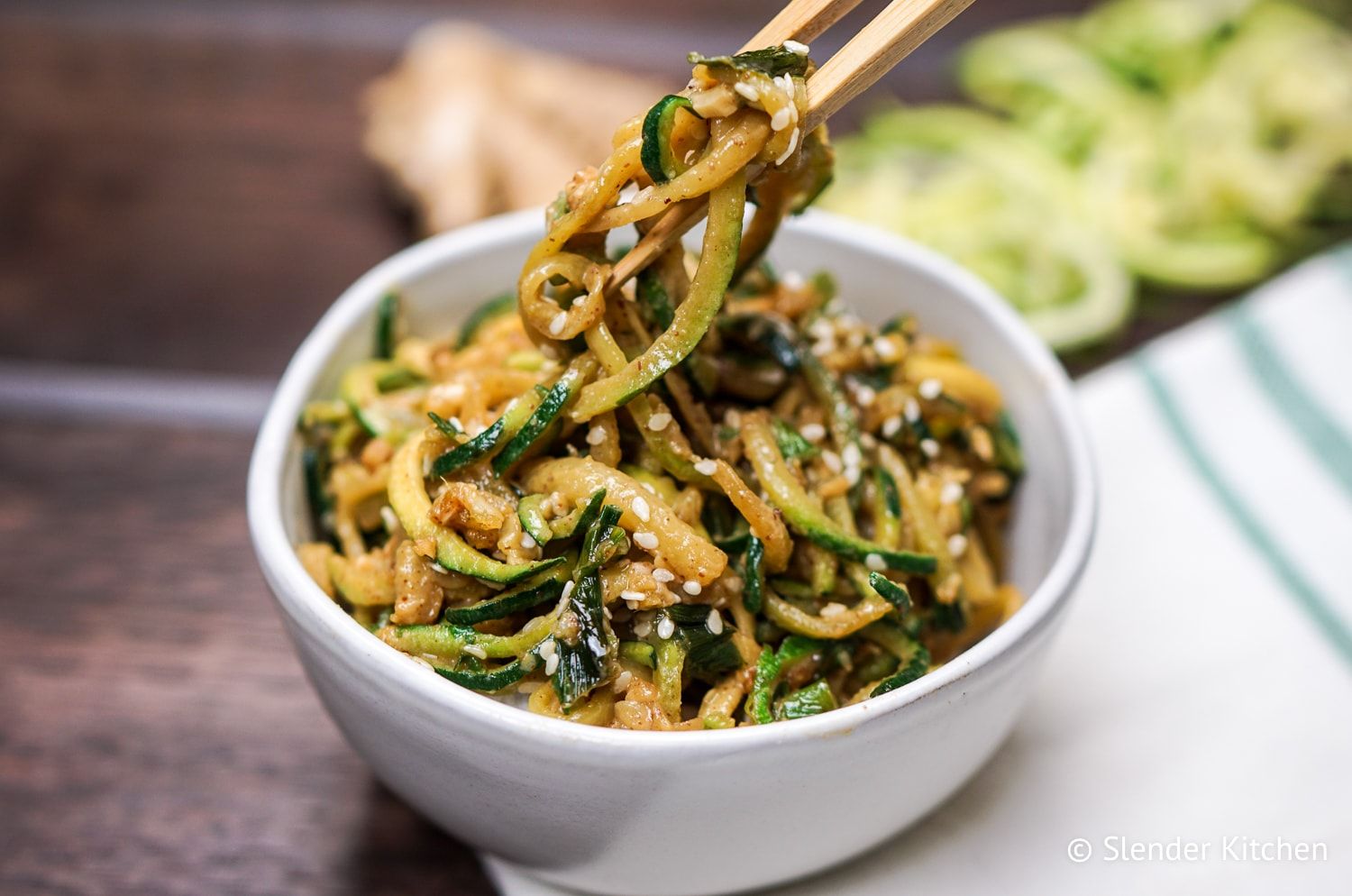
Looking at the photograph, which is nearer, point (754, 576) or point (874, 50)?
point (874, 50)

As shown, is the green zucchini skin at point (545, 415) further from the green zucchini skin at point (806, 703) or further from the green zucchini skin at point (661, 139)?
the green zucchini skin at point (806, 703)

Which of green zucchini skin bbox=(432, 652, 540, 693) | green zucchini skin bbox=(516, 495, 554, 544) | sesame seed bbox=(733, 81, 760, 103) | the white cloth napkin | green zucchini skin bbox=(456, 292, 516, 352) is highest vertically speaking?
sesame seed bbox=(733, 81, 760, 103)

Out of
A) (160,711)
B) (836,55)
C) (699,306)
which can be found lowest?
(160,711)

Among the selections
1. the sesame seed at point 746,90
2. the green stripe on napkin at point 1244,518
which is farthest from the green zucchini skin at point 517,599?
the green stripe on napkin at point 1244,518

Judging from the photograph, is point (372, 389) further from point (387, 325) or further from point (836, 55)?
point (836, 55)

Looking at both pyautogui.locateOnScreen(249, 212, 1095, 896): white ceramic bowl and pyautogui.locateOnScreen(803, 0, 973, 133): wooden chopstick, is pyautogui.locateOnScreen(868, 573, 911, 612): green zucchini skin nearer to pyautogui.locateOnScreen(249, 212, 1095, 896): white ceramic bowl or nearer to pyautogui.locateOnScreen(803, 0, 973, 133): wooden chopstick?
pyautogui.locateOnScreen(249, 212, 1095, 896): white ceramic bowl

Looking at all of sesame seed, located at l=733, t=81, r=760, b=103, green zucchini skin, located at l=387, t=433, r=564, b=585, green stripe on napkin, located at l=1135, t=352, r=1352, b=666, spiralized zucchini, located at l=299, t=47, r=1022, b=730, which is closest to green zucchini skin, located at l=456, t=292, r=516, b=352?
spiralized zucchini, located at l=299, t=47, r=1022, b=730

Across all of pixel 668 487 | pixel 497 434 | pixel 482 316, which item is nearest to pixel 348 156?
pixel 482 316
